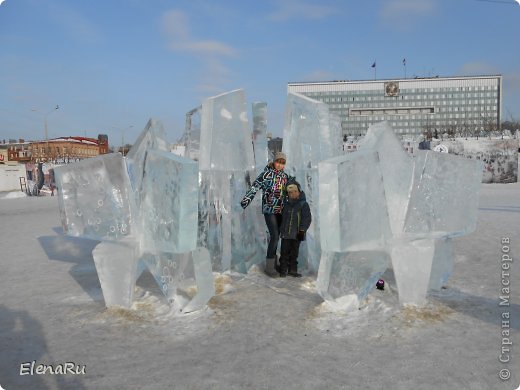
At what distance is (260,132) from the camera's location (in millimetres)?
5672

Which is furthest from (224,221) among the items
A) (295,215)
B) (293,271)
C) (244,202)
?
(293,271)

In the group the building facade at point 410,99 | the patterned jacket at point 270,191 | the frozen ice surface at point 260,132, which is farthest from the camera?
the building facade at point 410,99

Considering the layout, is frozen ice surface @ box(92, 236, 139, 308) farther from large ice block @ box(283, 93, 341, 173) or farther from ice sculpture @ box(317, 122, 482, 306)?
large ice block @ box(283, 93, 341, 173)

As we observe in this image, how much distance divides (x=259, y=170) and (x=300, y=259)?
1.28m

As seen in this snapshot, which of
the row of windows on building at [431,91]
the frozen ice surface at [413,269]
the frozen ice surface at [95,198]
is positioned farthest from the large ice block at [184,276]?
the row of windows on building at [431,91]

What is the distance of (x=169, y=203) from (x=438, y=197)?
2564 millimetres

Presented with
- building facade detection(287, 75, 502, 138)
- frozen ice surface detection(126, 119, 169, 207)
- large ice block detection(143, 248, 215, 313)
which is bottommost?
large ice block detection(143, 248, 215, 313)

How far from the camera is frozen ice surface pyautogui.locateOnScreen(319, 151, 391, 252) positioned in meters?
3.56

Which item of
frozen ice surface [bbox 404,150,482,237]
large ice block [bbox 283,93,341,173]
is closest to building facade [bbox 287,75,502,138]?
large ice block [bbox 283,93,341,173]

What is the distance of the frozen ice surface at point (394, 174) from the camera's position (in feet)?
13.1

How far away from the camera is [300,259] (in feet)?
17.4

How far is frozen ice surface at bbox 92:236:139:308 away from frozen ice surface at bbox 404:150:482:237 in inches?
105

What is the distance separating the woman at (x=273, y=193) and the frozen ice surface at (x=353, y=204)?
4.18 ft

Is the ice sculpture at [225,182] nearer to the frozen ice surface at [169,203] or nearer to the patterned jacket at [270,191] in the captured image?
the patterned jacket at [270,191]
